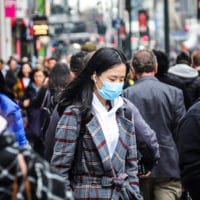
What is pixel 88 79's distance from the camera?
20.0 feet

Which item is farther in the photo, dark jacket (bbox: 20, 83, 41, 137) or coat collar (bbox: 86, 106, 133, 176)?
dark jacket (bbox: 20, 83, 41, 137)

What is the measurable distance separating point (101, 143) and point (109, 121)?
0.22 metres

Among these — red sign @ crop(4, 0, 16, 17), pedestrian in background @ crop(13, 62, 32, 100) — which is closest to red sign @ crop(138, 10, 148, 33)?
red sign @ crop(4, 0, 16, 17)

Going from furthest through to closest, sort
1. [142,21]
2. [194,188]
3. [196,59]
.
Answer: [142,21], [196,59], [194,188]

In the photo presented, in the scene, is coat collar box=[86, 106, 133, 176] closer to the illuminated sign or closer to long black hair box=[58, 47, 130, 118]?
long black hair box=[58, 47, 130, 118]

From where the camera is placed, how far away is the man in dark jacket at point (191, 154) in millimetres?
5266

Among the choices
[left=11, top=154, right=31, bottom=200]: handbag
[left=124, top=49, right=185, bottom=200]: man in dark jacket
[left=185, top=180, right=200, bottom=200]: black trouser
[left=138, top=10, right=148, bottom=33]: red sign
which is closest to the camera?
[left=11, top=154, right=31, bottom=200]: handbag

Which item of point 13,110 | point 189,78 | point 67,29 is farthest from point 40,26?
point 67,29

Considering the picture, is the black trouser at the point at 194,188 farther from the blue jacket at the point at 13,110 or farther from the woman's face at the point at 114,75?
the blue jacket at the point at 13,110

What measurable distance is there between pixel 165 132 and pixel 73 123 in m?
2.73

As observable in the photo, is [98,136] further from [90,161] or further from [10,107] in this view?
[10,107]

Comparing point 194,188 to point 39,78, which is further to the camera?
point 39,78

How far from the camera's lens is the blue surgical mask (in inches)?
235

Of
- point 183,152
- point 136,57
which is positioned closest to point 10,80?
point 136,57
